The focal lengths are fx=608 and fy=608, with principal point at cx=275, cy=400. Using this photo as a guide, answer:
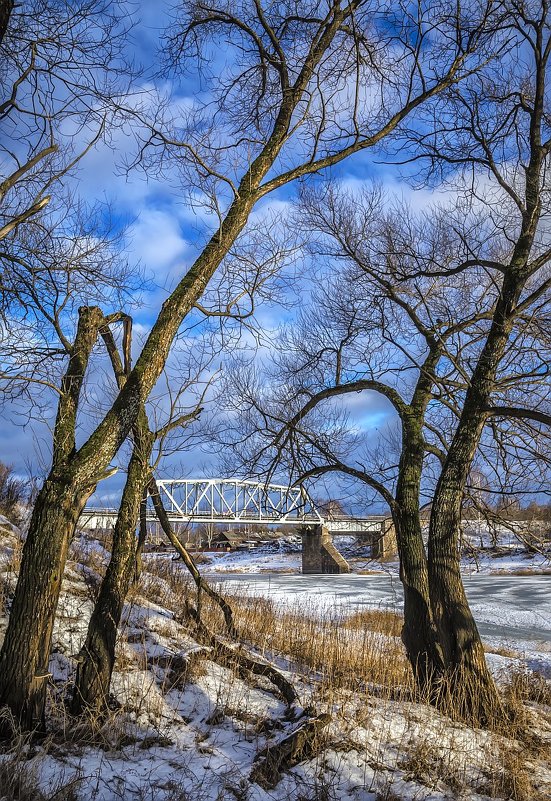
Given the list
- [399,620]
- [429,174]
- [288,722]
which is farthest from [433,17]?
[399,620]

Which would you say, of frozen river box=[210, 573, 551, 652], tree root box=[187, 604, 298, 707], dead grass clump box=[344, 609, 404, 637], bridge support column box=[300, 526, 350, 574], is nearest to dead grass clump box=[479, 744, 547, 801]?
tree root box=[187, 604, 298, 707]

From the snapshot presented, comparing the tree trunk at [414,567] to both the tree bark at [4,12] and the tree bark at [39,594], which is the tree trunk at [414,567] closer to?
the tree bark at [39,594]

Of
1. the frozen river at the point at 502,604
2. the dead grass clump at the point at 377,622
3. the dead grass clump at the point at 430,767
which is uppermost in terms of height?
the dead grass clump at the point at 430,767

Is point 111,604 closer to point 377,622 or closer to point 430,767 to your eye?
point 430,767

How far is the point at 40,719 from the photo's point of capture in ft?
15.1

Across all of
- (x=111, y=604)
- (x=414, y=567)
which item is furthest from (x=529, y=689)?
(x=111, y=604)

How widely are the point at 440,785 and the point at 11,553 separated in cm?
599

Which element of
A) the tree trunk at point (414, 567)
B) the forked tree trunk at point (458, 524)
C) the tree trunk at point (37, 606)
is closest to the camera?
the tree trunk at point (37, 606)

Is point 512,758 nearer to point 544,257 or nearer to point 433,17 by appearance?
point 544,257

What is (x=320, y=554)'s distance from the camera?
172ft

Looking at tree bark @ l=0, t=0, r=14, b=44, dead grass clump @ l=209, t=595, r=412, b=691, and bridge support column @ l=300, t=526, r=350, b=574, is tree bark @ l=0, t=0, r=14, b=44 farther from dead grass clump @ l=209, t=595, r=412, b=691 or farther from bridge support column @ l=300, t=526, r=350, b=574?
bridge support column @ l=300, t=526, r=350, b=574

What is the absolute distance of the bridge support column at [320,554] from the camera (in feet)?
165

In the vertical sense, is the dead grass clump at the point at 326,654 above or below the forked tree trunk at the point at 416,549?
below

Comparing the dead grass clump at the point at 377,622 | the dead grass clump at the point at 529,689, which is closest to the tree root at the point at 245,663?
the dead grass clump at the point at 529,689
